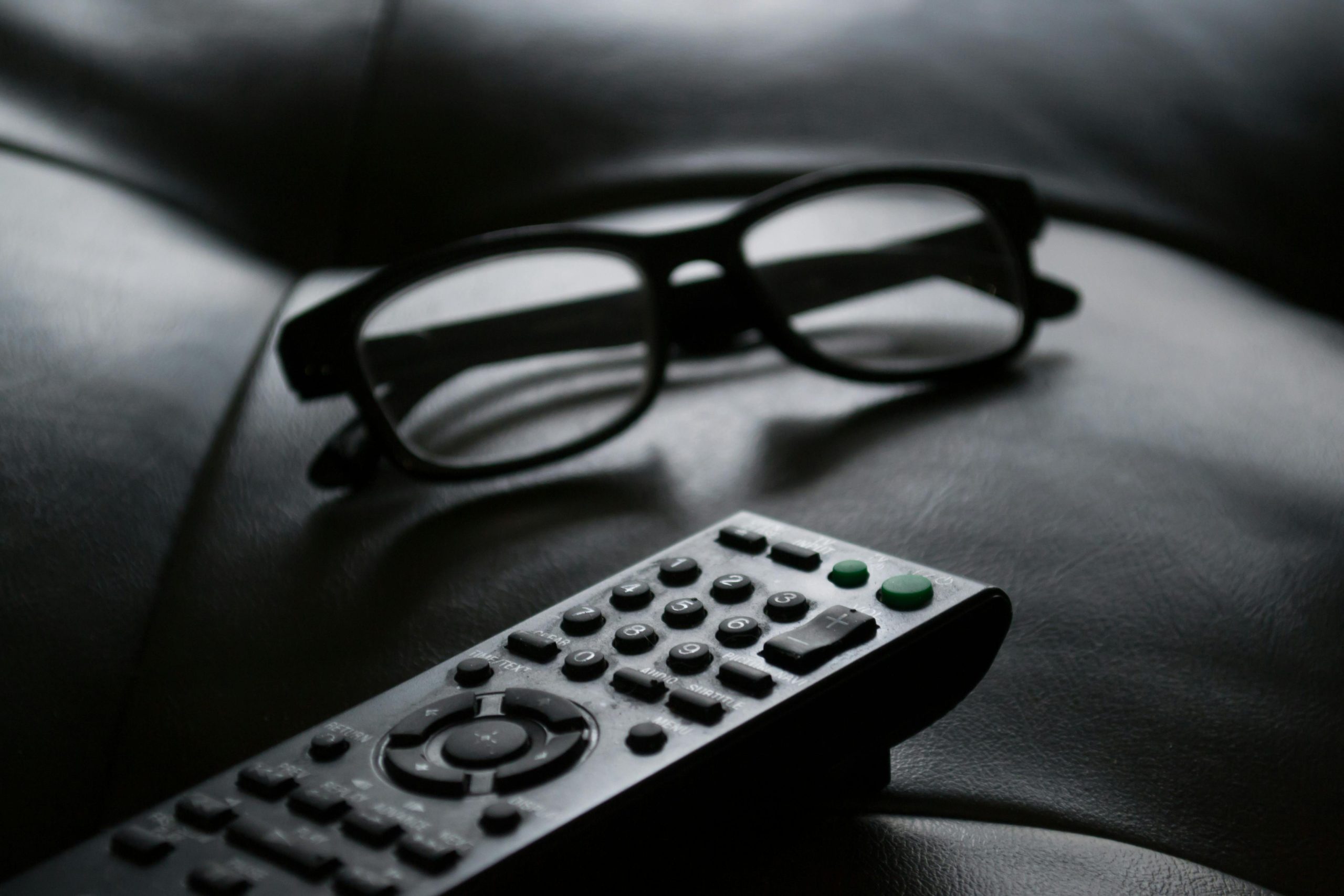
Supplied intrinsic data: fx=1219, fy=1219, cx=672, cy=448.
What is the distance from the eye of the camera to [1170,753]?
0.88 ft

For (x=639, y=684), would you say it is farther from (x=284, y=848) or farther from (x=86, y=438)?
(x=86, y=438)

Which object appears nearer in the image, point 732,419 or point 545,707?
point 545,707

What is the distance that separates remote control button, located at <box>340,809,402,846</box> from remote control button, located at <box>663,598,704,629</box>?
8 cm

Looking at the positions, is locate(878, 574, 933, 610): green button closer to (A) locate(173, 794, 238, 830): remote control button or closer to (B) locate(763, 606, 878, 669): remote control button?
(B) locate(763, 606, 878, 669): remote control button

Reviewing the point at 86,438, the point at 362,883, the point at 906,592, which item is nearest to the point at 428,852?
the point at 362,883

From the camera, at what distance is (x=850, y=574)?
0.29 metres

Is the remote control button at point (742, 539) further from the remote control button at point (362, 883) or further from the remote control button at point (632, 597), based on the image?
the remote control button at point (362, 883)

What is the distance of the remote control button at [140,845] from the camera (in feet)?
0.75

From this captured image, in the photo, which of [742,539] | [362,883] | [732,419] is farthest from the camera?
[732,419]

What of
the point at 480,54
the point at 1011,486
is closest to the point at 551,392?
the point at 1011,486

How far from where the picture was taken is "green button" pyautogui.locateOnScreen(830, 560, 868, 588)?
290 millimetres

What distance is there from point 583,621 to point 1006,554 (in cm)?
13

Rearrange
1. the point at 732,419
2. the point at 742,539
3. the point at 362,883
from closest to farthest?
the point at 362,883, the point at 742,539, the point at 732,419

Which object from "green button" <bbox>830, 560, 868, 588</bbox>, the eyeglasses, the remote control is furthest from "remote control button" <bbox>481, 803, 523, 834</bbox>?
the eyeglasses
